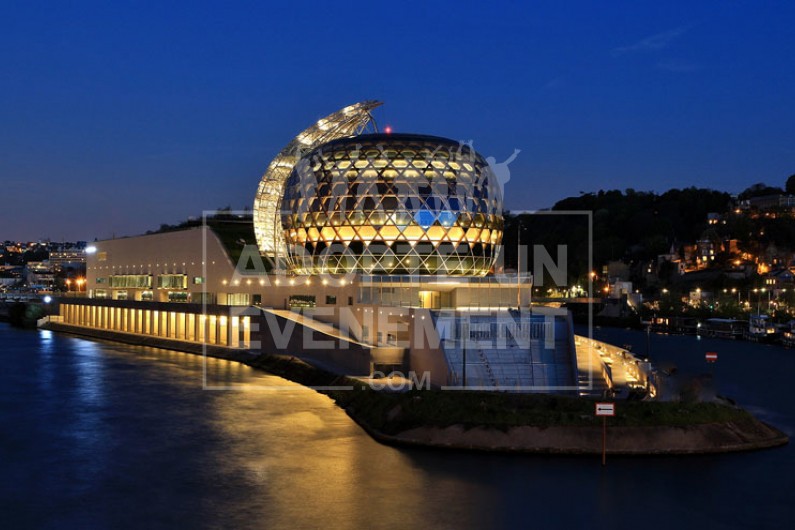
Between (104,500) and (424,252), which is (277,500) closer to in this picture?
(104,500)

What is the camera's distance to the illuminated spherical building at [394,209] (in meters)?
61.5

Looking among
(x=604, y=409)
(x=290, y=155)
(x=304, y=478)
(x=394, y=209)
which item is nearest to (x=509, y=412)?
(x=604, y=409)

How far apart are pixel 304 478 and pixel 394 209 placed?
1380 inches

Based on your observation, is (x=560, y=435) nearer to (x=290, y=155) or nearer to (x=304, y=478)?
(x=304, y=478)

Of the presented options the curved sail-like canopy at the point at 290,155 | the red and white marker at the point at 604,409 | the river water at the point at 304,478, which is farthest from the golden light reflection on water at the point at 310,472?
the curved sail-like canopy at the point at 290,155

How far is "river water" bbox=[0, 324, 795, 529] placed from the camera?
2459 cm

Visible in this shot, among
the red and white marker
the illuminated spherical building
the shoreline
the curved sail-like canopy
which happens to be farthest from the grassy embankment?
the curved sail-like canopy

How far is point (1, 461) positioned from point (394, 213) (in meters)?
Result: 35.6

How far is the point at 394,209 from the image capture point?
61.6 metres

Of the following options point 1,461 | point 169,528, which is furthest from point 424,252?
point 169,528

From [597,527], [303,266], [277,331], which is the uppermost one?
[303,266]

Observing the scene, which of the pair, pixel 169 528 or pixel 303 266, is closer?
pixel 169 528

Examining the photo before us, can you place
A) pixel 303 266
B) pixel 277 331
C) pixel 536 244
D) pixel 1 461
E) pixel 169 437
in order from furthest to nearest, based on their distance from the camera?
pixel 536 244, pixel 303 266, pixel 277 331, pixel 169 437, pixel 1 461

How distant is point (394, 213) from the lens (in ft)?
202
